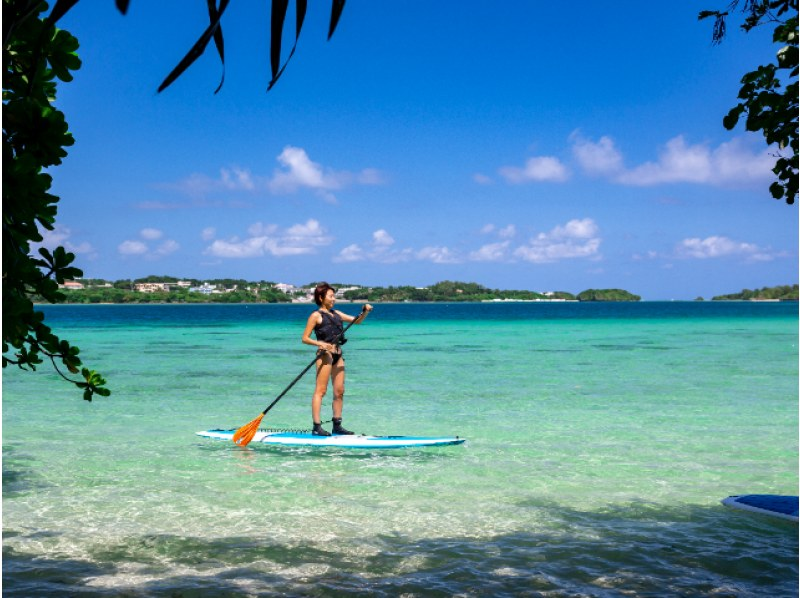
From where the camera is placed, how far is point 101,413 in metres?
14.5

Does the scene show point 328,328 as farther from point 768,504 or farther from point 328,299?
point 768,504

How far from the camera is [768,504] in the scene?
707 centimetres

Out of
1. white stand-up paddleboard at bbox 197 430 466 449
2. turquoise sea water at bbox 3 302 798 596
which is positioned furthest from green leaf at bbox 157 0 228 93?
white stand-up paddleboard at bbox 197 430 466 449

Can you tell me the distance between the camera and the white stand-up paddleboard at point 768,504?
6816 mm

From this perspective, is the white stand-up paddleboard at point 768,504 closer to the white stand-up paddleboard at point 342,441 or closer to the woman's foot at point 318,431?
the white stand-up paddleboard at point 342,441

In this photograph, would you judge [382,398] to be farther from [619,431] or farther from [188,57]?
[188,57]

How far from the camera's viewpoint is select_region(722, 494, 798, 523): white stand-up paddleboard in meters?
6.82

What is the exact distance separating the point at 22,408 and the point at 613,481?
11.2 metres

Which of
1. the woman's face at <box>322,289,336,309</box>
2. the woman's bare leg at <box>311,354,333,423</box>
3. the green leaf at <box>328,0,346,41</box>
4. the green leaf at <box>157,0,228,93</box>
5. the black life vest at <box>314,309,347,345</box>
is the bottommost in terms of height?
the woman's bare leg at <box>311,354,333,423</box>

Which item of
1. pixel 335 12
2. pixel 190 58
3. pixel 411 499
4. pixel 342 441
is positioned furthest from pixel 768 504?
pixel 190 58

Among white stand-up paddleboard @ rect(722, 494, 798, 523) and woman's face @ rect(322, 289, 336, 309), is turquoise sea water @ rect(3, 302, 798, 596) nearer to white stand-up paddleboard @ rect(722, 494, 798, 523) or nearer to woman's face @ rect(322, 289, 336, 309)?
white stand-up paddleboard @ rect(722, 494, 798, 523)

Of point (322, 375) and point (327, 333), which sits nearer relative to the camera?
point (327, 333)

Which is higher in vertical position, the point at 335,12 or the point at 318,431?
the point at 335,12

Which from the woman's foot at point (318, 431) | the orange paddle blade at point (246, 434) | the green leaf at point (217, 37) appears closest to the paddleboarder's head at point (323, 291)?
the woman's foot at point (318, 431)
